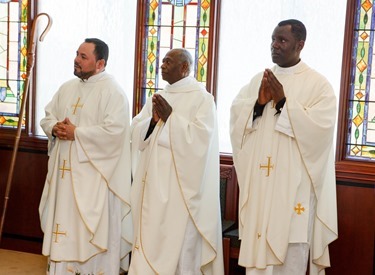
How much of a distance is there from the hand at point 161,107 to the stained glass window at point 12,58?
204 cm

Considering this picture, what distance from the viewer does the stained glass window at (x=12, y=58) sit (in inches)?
251

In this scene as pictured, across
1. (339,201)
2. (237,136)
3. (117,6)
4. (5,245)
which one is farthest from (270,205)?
(5,245)

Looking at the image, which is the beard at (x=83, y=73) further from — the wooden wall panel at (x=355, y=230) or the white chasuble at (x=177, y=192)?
the wooden wall panel at (x=355, y=230)

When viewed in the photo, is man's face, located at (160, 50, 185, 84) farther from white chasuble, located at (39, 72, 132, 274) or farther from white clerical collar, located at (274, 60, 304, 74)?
white clerical collar, located at (274, 60, 304, 74)

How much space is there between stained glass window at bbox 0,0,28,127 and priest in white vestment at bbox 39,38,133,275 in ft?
4.12

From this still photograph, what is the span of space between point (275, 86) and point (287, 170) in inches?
21.9

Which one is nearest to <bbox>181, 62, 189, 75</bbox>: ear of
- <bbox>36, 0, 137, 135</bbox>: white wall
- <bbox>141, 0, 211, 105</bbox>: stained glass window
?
<bbox>141, 0, 211, 105</bbox>: stained glass window

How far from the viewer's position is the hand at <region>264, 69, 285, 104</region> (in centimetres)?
439

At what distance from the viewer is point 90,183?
512cm

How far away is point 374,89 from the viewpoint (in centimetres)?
532

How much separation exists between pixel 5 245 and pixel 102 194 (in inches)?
71.8

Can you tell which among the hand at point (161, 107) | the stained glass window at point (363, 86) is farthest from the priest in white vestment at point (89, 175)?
the stained glass window at point (363, 86)

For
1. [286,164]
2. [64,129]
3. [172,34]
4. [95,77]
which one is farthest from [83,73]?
[286,164]

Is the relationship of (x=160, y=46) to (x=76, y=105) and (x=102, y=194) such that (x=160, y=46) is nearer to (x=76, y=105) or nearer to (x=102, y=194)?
(x=76, y=105)
